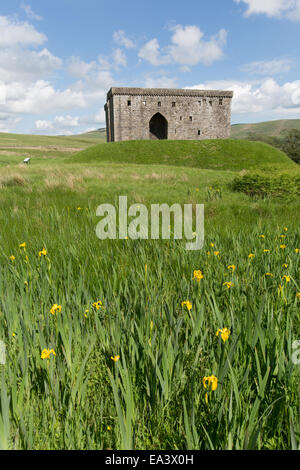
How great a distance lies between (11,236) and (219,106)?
4609 cm

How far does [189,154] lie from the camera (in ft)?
99.1

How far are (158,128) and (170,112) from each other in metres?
4.74

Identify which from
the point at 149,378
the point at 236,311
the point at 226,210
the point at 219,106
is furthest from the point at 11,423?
the point at 219,106

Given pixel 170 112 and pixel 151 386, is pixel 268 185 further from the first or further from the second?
pixel 170 112

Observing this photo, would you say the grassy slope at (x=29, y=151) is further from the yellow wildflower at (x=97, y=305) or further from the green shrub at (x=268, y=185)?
the yellow wildflower at (x=97, y=305)

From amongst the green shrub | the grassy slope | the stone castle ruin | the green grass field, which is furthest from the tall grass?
the stone castle ruin

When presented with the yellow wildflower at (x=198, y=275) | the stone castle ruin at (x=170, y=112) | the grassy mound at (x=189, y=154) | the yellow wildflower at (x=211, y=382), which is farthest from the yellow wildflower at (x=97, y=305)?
the stone castle ruin at (x=170, y=112)

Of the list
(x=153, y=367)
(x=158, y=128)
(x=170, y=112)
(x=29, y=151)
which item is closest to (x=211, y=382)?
(x=153, y=367)

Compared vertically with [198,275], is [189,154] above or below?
above

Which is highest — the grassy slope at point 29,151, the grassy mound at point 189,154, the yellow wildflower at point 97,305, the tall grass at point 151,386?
the grassy slope at point 29,151

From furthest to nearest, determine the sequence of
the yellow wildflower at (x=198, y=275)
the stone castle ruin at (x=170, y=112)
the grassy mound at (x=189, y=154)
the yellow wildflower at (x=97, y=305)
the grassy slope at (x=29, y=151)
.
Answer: the stone castle ruin at (x=170, y=112)
the grassy slope at (x=29, y=151)
the grassy mound at (x=189, y=154)
the yellow wildflower at (x=198, y=275)
the yellow wildflower at (x=97, y=305)

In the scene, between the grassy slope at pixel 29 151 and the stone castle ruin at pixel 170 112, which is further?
the stone castle ruin at pixel 170 112

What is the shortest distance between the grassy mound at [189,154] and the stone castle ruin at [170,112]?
8.75 m

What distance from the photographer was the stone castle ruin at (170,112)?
39906 mm
